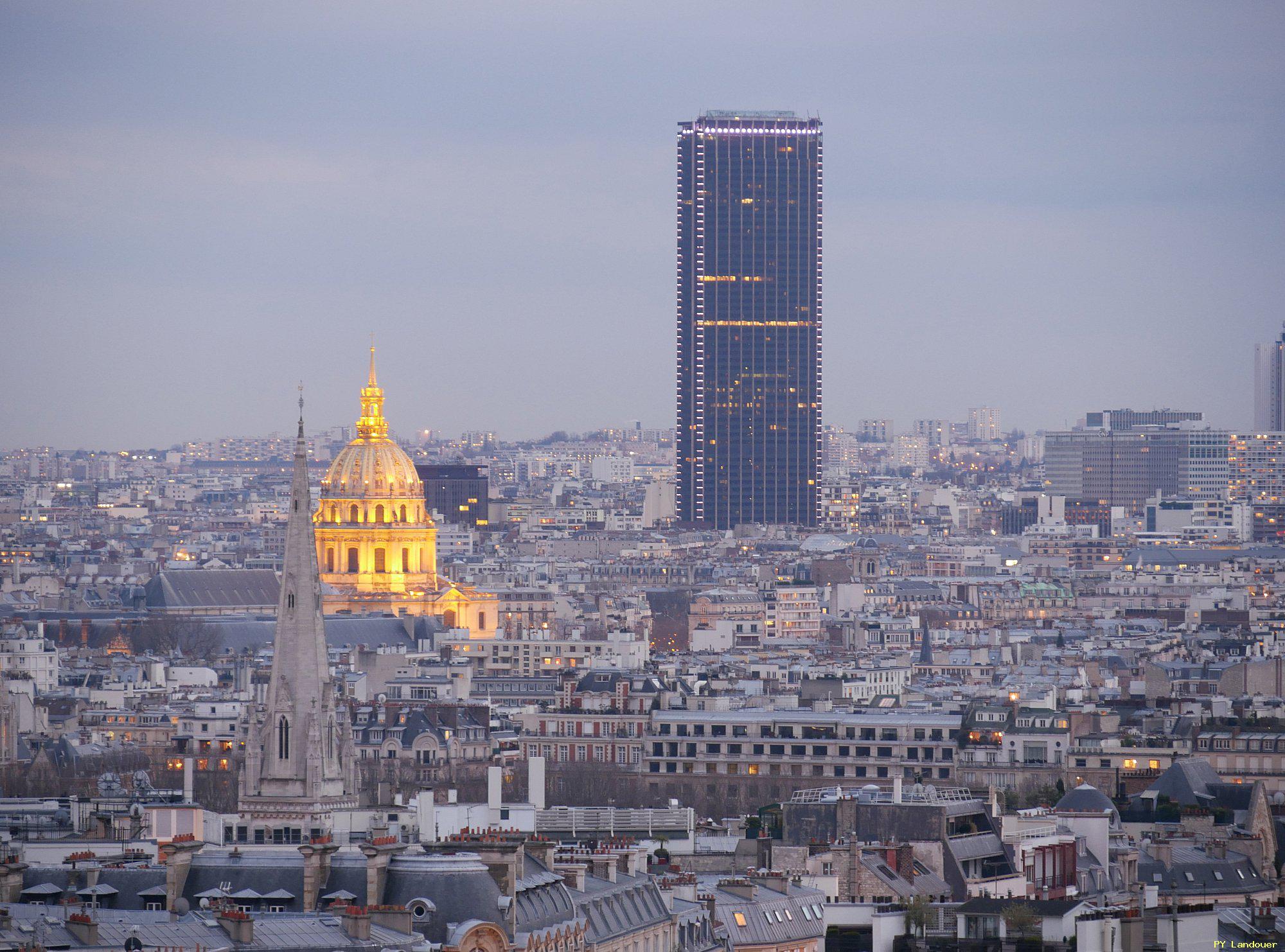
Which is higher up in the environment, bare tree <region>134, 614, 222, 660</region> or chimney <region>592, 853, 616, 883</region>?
chimney <region>592, 853, 616, 883</region>

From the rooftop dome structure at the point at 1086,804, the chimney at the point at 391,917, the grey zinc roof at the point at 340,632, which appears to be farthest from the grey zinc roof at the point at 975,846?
the grey zinc roof at the point at 340,632

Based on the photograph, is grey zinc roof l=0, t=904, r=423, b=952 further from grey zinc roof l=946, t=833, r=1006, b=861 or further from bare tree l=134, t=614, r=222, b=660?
bare tree l=134, t=614, r=222, b=660

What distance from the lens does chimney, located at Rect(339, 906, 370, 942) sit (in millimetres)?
47719

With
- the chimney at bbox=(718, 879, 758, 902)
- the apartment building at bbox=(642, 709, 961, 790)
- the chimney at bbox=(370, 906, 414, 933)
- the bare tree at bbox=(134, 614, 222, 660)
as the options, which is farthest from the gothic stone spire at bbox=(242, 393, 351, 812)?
the bare tree at bbox=(134, 614, 222, 660)

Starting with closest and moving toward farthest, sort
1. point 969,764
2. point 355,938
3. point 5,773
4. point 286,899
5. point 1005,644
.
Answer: point 355,938 < point 286,899 < point 969,764 < point 5,773 < point 1005,644

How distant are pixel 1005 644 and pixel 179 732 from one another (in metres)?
58.8

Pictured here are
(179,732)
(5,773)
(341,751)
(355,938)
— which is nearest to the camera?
(355,938)

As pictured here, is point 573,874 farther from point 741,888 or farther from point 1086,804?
point 1086,804

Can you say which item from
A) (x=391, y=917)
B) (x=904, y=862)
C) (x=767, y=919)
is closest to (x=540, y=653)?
(x=904, y=862)

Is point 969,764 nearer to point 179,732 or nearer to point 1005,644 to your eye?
point 179,732

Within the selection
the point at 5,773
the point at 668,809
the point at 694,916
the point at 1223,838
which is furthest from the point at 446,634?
the point at 694,916

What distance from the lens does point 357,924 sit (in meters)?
47.9

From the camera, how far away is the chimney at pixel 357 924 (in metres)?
47.7

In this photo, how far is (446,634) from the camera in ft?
611
